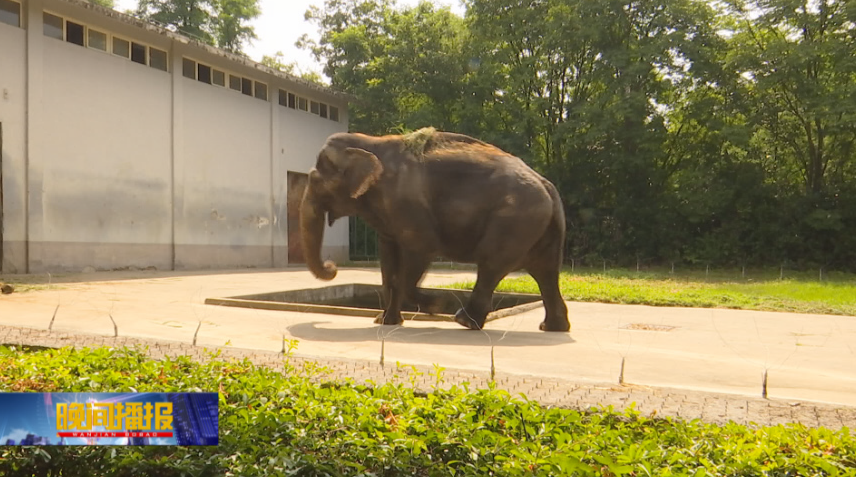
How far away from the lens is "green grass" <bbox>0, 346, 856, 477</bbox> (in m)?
2.59

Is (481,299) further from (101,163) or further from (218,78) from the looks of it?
(218,78)

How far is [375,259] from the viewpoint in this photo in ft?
96.5

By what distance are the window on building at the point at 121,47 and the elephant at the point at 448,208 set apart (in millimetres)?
13426

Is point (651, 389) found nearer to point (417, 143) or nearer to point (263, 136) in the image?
point (417, 143)

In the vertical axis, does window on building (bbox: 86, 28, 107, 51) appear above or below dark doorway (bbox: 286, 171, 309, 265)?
above

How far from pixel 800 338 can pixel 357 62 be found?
25.6 m

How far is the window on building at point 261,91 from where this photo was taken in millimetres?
24031

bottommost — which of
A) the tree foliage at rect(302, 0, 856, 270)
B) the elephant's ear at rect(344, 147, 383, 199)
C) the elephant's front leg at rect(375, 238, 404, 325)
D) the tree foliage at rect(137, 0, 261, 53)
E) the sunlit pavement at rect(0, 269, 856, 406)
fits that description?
the sunlit pavement at rect(0, 269, 856, 406)

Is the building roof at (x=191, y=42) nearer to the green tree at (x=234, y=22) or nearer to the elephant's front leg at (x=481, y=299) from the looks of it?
the green tree at (x=234, y=22)

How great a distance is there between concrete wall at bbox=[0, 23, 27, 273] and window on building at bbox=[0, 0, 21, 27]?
0.21 m

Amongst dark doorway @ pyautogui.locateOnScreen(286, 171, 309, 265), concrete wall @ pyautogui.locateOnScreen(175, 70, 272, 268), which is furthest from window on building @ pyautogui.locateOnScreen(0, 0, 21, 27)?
Result: dark doorway @ pyautogui.locateOnScreen(286, 171, 309, 265)

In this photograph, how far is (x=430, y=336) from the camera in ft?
22.2

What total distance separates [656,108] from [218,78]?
51.5ft

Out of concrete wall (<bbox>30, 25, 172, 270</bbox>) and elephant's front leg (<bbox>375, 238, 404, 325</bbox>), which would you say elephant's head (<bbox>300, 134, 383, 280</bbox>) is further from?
concrete wall (<bbox>30, 25, 172, 270</bbox>)
